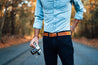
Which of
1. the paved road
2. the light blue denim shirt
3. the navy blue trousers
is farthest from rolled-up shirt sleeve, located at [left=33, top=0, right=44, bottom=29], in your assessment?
the paved road

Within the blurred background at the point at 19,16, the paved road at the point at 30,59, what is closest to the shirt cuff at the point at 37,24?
the paved road at the point at 30,59

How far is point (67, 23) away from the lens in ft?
7.23

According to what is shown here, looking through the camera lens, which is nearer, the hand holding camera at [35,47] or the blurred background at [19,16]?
the hand holding camera at [35,47]

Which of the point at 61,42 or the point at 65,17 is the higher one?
the point at 65,17

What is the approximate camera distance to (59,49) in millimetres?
2176

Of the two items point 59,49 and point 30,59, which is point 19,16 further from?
point 59,49

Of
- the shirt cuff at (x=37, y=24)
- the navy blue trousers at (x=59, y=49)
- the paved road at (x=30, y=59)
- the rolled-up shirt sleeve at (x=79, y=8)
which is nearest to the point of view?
the navy blue trousers at (x=59, y=49)

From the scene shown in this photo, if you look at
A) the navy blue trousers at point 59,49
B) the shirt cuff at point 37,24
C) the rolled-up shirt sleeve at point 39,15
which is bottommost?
the navy blue trousers at point 59,49

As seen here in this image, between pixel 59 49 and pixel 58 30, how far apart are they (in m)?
0.24

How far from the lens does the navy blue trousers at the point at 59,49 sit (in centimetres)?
213

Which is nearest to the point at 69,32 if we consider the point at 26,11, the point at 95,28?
the point at 26,11

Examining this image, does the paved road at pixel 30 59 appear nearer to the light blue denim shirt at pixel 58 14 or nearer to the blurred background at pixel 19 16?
the light blue denim shirt at pixel 58 14

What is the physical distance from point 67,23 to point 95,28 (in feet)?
97.5

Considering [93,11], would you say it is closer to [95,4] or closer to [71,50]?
[95,4]
